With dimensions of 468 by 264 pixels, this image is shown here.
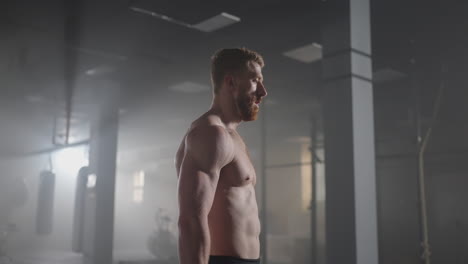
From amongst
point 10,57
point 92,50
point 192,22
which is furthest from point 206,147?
point 10,57

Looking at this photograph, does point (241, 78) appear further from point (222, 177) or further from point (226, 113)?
point (222, 177)

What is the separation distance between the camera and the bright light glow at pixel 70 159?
5.25m

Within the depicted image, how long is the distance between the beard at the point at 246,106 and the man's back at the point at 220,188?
71 mm

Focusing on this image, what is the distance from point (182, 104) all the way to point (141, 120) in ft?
3.73

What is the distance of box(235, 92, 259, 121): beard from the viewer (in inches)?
49.8

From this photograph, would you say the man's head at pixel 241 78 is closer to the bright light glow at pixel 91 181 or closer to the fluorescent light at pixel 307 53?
the fluorescent light at pixel 307 53

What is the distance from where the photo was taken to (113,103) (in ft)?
22.1

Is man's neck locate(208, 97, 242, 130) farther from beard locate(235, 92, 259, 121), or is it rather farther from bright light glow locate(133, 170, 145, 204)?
bright light glow locate(133, 170, 145, 204)

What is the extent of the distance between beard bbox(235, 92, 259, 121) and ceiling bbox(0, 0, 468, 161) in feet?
8.16

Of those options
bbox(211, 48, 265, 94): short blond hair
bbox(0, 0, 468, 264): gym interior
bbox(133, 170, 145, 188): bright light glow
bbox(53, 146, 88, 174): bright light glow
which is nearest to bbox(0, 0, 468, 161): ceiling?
bbox(0, 0, 468, 264): gym interior

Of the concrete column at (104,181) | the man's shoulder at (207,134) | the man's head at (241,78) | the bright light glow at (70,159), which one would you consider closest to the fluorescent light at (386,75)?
the concrete column at (104,181)

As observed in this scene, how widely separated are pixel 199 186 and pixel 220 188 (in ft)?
0.39

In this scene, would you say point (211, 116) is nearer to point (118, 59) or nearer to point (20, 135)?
point (118, 59)

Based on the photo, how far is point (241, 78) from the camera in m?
1.26
